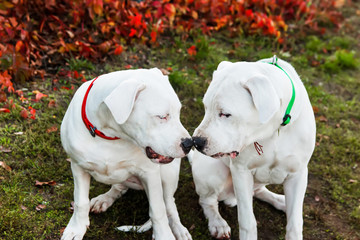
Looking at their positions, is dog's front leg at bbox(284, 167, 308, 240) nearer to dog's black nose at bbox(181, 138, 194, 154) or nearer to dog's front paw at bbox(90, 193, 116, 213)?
dog's black nose at bbox(181, 138, 194, 154)

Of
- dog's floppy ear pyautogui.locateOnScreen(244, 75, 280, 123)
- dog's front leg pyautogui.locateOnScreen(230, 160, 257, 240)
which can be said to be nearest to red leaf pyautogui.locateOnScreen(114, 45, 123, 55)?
dog's front leg pyautogui.locateOnScreen(230, 160, 257, 240)

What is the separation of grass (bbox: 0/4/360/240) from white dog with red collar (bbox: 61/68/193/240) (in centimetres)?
32

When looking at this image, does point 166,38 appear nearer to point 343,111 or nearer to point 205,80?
point 205,80

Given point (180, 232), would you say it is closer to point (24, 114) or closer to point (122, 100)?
point (122, 100)

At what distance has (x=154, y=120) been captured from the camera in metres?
2.97

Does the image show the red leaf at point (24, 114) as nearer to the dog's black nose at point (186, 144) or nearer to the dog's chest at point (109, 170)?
the dog's chest at point (109, 170)

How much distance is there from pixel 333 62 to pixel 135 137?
14.7 feet

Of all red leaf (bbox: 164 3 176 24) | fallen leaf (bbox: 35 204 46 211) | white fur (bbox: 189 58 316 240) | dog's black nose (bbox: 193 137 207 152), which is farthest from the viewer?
red leaf (bbox: 164 3 176 24)

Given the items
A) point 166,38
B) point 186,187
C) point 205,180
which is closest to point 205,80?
point 166,38

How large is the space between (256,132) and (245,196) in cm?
61

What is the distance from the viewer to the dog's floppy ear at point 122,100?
284cm

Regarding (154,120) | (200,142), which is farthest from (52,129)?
(200,142)

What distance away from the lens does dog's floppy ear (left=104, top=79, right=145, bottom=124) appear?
2.84 metres

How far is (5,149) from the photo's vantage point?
14.2 ft
